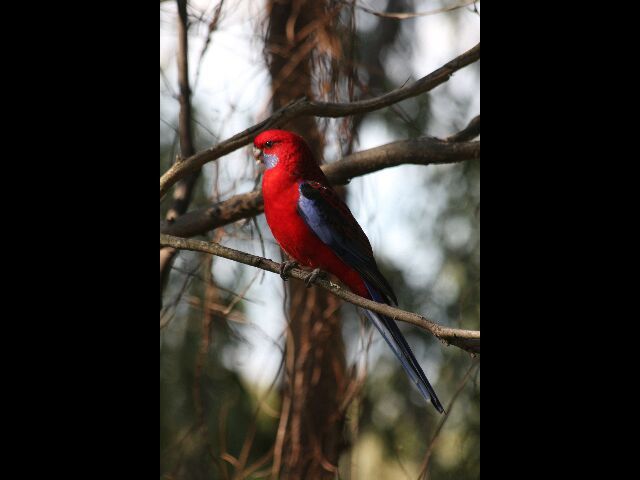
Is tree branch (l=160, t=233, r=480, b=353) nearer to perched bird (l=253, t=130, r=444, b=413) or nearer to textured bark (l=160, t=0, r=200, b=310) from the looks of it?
perched bird (l=253, t=130, r=444, b=413)

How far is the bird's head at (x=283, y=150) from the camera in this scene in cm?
240

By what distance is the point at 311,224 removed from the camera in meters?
2.33

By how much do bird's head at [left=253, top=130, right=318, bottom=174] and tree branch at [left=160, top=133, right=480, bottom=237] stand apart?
260 millimetres

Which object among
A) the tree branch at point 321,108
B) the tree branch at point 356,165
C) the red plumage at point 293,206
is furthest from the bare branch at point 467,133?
the red plumage at point 293,206

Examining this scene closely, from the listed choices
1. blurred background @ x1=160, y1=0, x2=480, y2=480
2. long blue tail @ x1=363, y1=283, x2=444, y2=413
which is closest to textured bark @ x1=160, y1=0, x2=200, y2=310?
blurred background @ x1=160, y1=0, x2=480, y2=480

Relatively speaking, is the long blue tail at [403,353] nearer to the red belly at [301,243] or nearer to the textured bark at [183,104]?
the red belly at [301,243]

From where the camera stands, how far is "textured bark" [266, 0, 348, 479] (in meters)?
2.70

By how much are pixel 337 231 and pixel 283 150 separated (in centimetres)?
33

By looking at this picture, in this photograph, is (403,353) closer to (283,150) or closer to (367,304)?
(367,304)
